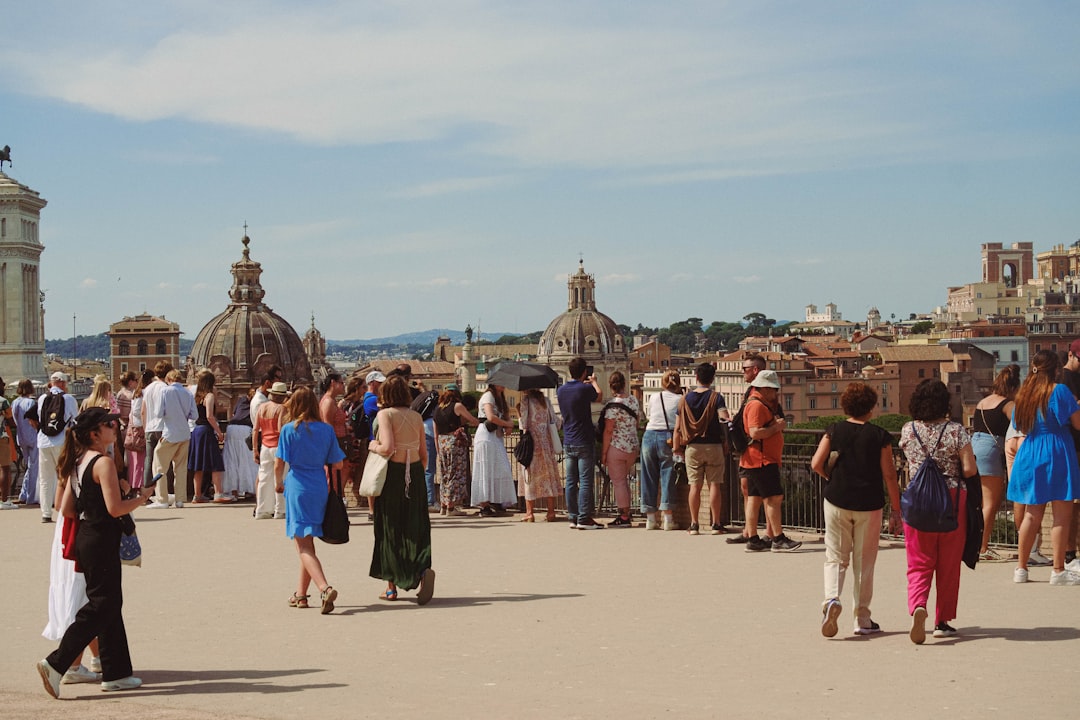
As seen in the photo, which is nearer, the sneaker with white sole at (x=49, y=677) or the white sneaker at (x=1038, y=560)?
the sneaker with white sole at (x=49, y=677)

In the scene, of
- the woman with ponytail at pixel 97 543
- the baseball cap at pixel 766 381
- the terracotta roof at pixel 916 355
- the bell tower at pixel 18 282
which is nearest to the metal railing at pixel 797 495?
the baseball cap at pixel 766 381

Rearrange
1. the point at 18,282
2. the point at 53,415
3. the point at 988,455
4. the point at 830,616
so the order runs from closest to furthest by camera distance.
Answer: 1. the point at 830,616
2. the point at 988,455
3. the point at 53,415
4. the point at 18,282

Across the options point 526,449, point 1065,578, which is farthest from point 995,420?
point 526,449

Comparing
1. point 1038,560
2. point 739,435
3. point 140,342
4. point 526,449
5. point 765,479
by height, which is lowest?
point 1038,560

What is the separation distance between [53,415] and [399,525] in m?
5.78

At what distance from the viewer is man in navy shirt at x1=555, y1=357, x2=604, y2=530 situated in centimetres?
1232

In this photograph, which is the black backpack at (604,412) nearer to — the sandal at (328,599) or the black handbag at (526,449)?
the black handbag at (526,449)

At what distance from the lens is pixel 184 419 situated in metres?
14.2

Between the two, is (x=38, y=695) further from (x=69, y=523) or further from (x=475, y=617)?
(x=475, y=617)

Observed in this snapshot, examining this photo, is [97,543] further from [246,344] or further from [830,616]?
[246,344]

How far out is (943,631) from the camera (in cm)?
749

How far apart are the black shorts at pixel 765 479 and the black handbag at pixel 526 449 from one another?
2840mm

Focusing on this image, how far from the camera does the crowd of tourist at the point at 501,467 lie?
690 cm

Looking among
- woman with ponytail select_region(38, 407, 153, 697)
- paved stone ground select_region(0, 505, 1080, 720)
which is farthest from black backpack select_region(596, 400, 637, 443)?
woman with ponytail select_region(38, 407, 153, 697)
